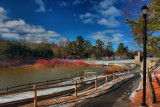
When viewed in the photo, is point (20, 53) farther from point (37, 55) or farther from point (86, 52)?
point (86, 52)

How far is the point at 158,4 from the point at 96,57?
71.4m

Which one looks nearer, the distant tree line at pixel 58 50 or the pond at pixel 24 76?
the pond at pixel 24 76

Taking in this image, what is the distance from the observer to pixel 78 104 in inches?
231

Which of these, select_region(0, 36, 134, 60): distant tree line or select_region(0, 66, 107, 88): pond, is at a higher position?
select_region(0, 36, 134, 60): distant tree line

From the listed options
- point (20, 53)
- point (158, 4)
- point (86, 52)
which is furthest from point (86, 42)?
point (158, 4)

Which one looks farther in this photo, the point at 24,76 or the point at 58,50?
the point at 58,50

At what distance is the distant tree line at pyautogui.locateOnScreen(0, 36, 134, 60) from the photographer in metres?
46.1

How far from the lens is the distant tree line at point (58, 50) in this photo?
46144 millimetres

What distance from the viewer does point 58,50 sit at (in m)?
71.3

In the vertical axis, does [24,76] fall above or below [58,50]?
below

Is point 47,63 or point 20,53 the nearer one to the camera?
point 47,63

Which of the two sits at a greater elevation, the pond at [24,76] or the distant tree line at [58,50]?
the distant tree line at [58,50]

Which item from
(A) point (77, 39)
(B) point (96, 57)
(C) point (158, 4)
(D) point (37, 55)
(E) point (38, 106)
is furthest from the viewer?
(B) point (96, 57)

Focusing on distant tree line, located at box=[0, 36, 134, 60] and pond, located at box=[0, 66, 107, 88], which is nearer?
pond, located at box=[0, 66, 107, 88]
